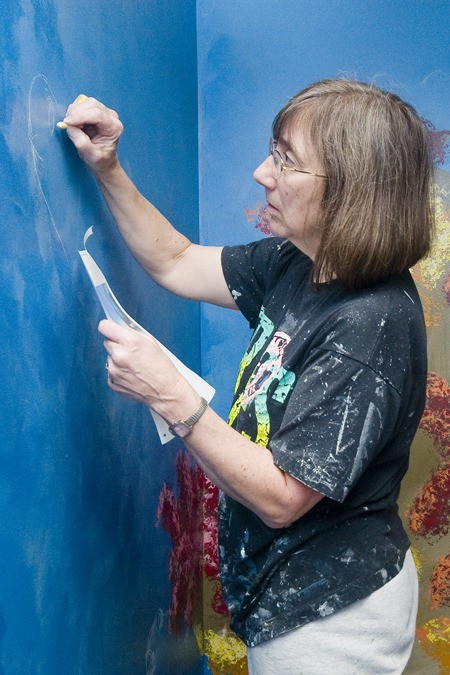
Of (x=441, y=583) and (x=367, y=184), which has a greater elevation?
(x=367, y=184)

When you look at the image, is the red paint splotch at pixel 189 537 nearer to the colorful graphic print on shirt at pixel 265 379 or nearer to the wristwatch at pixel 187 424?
the colorful graphic print on shirt at pixel 265 379

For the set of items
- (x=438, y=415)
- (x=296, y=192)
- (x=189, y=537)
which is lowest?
(x=189, y=537)

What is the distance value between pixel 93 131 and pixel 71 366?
414 mm

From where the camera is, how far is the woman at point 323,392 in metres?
1.34

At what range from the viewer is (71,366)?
1.46 m

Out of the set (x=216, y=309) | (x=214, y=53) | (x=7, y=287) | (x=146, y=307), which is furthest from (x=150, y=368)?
(x=214, y=53)

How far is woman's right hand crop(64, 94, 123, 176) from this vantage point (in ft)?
4.73

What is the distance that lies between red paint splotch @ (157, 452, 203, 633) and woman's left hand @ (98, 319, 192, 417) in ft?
2.64

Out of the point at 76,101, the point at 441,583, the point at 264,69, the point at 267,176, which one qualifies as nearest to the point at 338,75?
the point at 264,69

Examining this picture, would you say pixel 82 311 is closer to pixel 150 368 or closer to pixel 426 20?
pixel 150 368

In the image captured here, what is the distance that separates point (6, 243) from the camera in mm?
1197

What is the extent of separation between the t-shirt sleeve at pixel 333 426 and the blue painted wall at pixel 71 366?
1.23 feet

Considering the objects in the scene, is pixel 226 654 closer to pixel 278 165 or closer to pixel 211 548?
pixel 211 548

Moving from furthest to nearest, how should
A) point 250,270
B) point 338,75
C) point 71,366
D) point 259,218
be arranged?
point 259,218 → point 338,75 → point 250,270 → point 71,366
